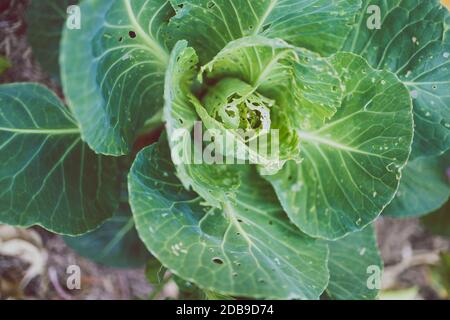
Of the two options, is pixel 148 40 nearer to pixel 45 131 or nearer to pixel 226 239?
pixel 45 131

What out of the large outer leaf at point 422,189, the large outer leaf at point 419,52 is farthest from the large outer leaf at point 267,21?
the large outer leaf at point 422,189

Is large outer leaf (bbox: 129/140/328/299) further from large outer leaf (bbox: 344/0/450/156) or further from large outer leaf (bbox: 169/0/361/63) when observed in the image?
large outer leaf (bbox: 344/0/450/156)

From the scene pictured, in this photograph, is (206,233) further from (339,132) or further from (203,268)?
(339,132)

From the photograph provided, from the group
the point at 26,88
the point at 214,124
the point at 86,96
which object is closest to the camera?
the point at 86,96

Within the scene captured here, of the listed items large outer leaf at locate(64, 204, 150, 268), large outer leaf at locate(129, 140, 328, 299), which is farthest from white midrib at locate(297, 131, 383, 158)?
large outer leaf at locate(64, 204, 150, 268)

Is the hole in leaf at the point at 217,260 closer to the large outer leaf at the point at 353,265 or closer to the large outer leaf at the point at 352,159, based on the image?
the large outer leaf at the point at 352,159
